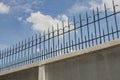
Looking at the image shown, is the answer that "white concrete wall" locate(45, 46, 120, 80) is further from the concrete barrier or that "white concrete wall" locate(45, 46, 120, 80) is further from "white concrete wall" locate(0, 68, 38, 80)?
"white concrete wall" locate(0, 68, 38, 80)

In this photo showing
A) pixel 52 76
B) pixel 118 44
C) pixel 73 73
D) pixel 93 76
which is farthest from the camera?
pixel 52 76

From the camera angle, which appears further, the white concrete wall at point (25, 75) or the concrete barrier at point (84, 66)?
the white concrete wall at point (25, 75)

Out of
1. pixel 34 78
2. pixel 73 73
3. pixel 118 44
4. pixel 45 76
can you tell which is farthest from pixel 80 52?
pixel 34 78

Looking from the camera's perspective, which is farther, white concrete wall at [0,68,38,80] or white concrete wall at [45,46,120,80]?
white concrete wall at [0,68,38,80]

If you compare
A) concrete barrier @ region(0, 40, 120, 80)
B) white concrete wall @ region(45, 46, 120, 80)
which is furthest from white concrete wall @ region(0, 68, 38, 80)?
white concrete wall @ region(45, 46, 120, 80)

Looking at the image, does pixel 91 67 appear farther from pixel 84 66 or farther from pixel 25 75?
pixel 25 75

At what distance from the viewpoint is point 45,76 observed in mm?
8008

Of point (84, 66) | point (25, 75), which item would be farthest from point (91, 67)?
point (25, 75)

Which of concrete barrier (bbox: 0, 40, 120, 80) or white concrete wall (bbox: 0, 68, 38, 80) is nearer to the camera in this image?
concrete barrier (bbox: 0, 40, 120, 80)

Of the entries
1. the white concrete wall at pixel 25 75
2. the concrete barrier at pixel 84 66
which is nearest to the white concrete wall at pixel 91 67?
the concrete barrier at pixel 84 66

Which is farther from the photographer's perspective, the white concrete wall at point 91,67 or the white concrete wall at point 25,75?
the white concrete wall at point 25,75

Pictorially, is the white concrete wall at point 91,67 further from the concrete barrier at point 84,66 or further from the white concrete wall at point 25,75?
the white concrete wall at point 25,75

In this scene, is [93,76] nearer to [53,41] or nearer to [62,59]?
[62,59]

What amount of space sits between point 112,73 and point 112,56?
42 cm
